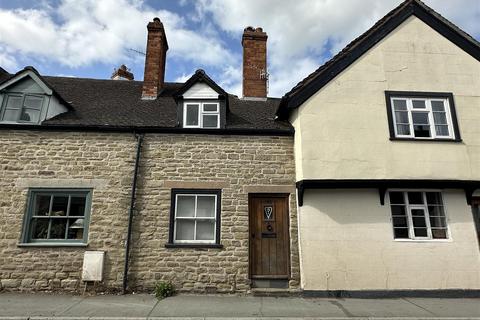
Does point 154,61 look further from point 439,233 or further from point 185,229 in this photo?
point 439,233

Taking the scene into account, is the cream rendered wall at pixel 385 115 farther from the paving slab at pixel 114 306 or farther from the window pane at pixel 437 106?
the paving slab at pixel 114 306

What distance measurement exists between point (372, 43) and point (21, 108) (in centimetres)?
1022

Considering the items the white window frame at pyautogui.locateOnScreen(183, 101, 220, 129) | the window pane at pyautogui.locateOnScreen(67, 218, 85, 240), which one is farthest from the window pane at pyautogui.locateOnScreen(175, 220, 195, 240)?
the white window frame at pyautogui.locateOnScreen(183, 101, 220, 129)

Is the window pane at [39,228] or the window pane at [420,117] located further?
the window pane at [420,117]

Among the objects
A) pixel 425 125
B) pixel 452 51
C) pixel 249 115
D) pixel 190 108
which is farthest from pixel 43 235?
pixel 452 51

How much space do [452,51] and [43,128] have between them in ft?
39.1

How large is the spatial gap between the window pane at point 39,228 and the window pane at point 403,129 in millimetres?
9771

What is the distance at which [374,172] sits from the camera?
798cm

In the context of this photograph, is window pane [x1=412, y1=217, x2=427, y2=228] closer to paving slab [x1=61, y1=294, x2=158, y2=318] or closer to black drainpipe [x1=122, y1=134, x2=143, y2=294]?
paving slab [x1=61, y1=294, x2=158, y2=318]

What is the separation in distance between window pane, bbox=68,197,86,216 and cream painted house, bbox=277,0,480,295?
19.0 feet

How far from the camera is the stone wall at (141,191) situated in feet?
25.6

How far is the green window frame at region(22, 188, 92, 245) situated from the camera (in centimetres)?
800

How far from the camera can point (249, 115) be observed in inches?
390

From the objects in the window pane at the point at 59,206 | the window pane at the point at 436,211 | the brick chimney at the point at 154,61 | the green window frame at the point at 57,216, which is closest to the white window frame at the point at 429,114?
the window pane at the point at 436,211
